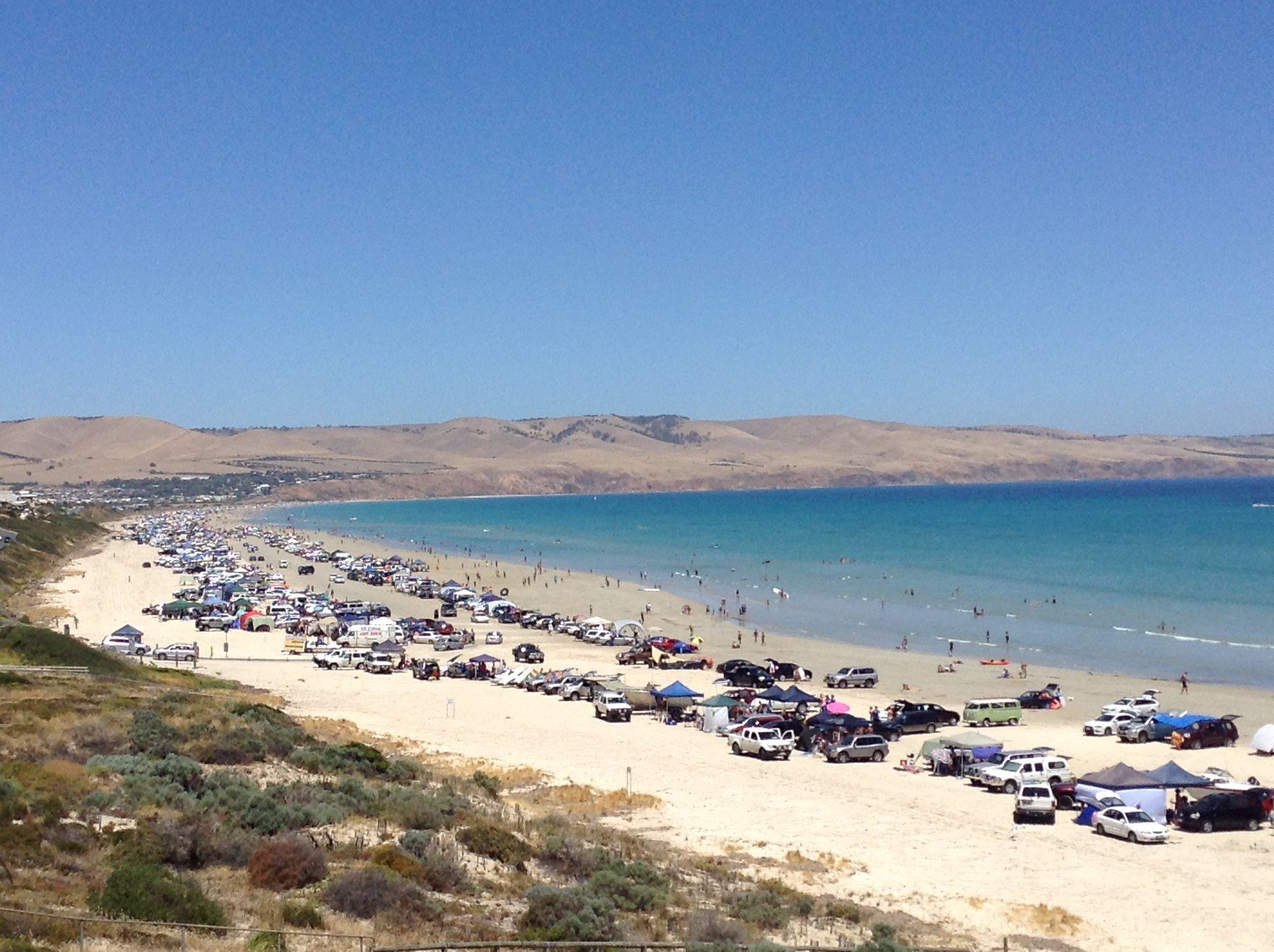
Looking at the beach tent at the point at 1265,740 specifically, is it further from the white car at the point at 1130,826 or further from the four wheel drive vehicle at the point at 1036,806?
the four wheel drive vehicle at the point at 1036,806

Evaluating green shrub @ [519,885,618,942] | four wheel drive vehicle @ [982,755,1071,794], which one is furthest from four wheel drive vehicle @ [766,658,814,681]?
green shrub @ [519,885,618,942]

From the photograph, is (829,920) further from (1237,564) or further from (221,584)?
(1237,564)

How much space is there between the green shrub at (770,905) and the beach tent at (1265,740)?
1751 cm

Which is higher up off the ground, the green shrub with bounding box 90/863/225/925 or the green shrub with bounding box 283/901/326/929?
the green shrub with bounding box 90/863/225/925

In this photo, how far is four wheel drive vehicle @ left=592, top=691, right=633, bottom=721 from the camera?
3166 centimetres

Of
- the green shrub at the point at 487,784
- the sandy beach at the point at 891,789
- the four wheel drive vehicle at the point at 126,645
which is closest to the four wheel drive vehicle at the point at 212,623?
the sandy beach at the point at 891,789

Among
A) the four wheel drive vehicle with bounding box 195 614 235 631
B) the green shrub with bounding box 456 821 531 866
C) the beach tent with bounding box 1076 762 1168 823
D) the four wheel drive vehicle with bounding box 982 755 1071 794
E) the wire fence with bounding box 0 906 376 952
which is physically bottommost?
the four wheel drive vehicle with bounding box 195 614 235 631

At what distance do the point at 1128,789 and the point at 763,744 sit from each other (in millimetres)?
8638

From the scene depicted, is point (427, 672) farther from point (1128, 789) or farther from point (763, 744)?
point (1128, 789)

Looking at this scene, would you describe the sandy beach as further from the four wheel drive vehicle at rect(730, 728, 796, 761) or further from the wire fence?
the wire fence

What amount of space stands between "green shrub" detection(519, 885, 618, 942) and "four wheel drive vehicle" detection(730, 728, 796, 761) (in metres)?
14.7

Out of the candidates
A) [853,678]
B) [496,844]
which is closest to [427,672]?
Answer: [853,678]

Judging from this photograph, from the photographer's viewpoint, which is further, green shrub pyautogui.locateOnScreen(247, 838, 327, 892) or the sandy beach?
the sandy beach

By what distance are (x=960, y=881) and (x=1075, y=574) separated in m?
Result: 62.2
